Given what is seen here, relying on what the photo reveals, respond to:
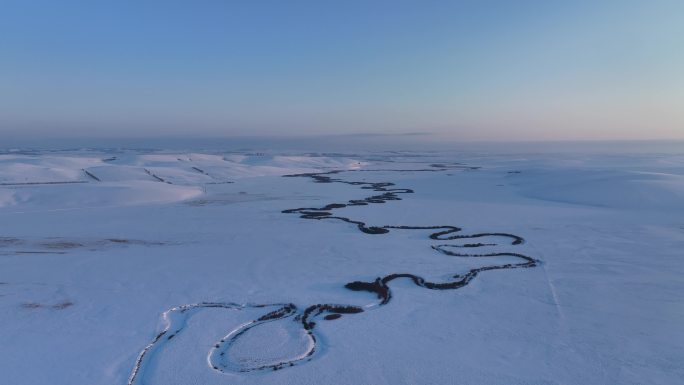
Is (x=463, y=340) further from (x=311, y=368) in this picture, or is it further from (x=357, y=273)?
(x=357, y=273)

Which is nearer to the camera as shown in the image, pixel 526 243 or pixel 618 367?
pixel 618 367

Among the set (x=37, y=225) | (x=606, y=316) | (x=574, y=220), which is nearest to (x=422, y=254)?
(x=606, y=316)

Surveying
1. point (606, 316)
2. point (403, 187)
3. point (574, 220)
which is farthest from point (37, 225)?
point (403, 187)

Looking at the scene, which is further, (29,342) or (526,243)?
(526,243)

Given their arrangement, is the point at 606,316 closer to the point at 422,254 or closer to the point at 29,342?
the point at 422,254

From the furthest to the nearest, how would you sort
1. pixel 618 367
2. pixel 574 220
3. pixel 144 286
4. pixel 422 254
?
pixel 574 220 < pixel 422 254 < pixel 144 286 < pixel 618 367

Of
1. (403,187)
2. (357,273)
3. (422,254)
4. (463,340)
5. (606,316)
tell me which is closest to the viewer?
(463,340)
